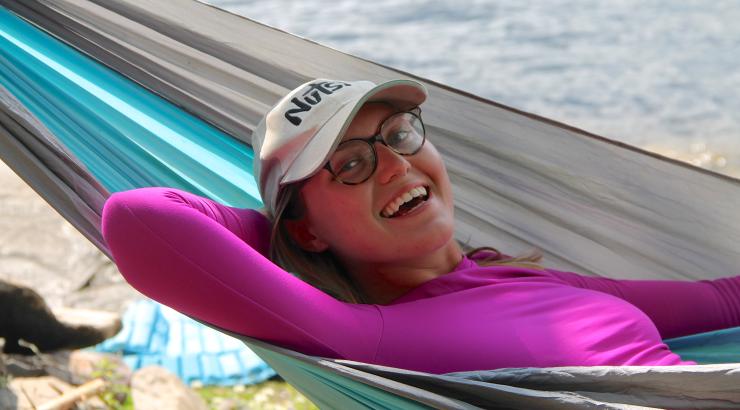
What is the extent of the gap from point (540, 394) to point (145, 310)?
2673 millimetres

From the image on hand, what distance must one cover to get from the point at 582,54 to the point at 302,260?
6.06 m

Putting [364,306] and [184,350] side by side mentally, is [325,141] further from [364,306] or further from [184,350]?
[184,350]

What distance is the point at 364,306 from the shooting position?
1.54 m

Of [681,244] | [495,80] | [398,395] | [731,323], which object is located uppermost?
[495,80]

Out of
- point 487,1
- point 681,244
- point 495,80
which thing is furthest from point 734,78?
point 681,244

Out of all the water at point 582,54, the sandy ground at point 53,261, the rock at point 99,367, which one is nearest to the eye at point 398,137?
the rock at point 99,367

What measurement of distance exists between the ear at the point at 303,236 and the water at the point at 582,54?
4.13 meters

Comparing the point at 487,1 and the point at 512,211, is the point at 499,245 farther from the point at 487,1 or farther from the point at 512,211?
the point at 487,1

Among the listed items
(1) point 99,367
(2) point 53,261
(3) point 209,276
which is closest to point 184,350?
(1) point 99,367

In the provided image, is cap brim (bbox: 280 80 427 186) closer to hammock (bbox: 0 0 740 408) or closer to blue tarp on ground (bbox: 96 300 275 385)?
hammock (bbox: 0 0 740 408)

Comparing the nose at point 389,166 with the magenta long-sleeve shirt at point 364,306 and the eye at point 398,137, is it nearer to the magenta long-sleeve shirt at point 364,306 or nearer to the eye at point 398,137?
the eye at point 398,137

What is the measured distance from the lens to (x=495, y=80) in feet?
22.9

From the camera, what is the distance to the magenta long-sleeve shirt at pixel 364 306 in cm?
136

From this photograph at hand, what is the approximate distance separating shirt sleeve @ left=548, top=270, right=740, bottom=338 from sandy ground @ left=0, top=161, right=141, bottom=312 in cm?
251
